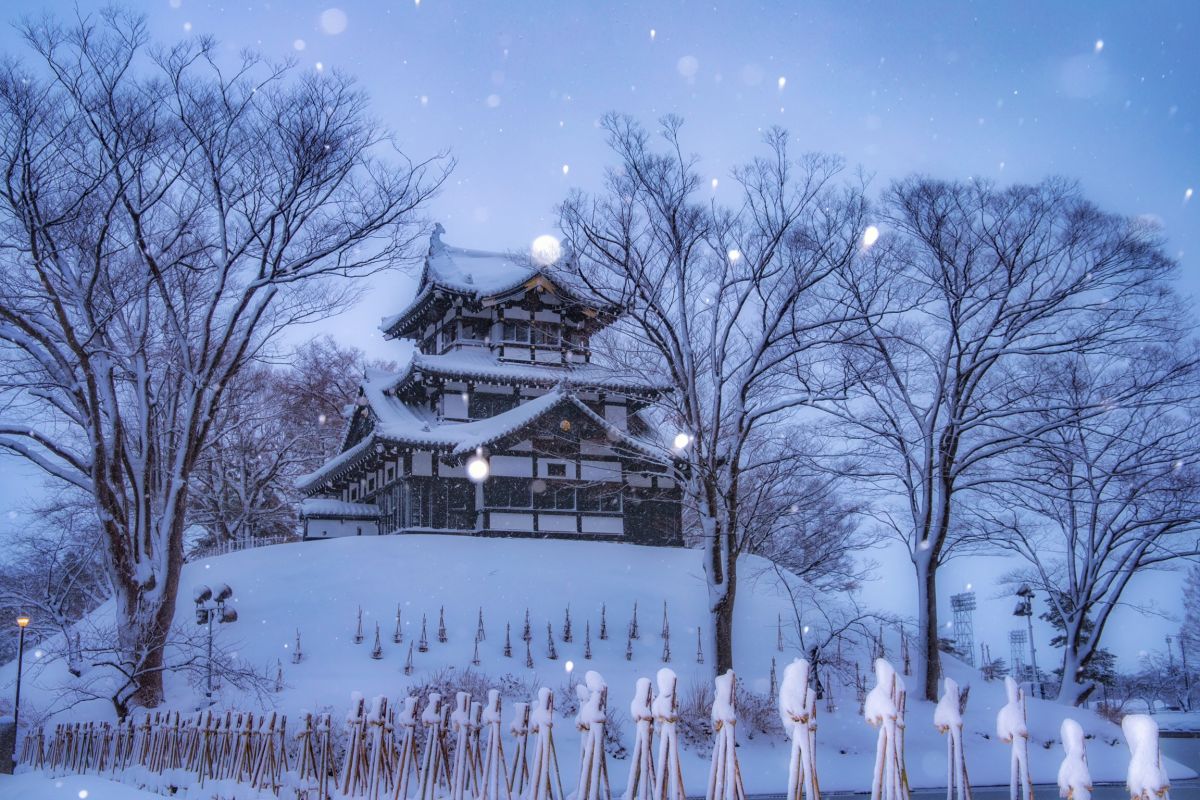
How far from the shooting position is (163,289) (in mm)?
17203

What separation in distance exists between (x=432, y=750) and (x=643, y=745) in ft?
9.32

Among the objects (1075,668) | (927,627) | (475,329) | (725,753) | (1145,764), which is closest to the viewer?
(1145,764)

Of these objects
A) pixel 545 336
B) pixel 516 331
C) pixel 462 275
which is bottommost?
pixel 545 336

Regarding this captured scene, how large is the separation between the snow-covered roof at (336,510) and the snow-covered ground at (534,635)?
5.50 m

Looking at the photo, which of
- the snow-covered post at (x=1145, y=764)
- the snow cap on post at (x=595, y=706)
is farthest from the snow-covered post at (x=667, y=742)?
the snow-covered post at (x=1145, y=764)

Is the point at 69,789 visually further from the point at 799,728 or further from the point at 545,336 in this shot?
the point at 545,336

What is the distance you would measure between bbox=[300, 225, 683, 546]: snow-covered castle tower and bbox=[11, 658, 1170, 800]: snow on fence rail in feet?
46.2

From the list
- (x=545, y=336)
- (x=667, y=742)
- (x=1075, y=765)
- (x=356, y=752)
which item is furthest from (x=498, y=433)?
(x=1075, y=765)

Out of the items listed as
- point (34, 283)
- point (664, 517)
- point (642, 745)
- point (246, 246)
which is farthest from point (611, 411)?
point (642, 745)

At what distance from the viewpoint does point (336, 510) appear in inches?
1284

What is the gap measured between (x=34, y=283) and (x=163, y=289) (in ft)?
7.14

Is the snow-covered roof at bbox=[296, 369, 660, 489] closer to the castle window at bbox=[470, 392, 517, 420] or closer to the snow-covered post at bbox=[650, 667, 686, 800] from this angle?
the castle window at bbox=[470, 392, 517, 420]

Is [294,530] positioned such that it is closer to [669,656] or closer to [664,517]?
[664,517]

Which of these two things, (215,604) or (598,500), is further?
(598,500)
